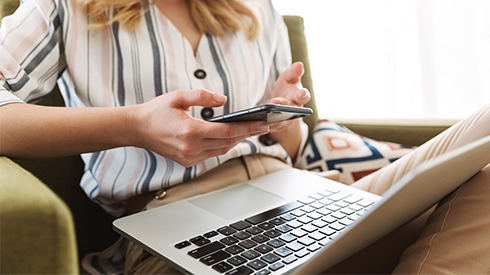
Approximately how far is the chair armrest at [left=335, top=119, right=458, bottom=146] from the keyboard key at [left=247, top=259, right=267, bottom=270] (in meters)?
0.73

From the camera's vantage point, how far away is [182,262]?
1.31 ft

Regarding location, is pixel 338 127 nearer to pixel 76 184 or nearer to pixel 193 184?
pixel 193 184

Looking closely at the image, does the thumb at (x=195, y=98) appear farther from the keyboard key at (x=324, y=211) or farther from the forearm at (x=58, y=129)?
the keyboard key at (x=324, y=211)

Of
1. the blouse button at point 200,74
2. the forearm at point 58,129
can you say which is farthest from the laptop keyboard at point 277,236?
the blouse button at point 200,74

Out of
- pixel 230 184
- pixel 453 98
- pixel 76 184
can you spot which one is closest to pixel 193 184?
pixel 230 184

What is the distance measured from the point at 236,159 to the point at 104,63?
1.06 feet

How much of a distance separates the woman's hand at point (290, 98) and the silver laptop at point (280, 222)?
0.16 metres

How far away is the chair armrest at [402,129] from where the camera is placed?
943mm

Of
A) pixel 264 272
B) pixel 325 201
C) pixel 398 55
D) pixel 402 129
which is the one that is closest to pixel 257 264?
pixel 264 272

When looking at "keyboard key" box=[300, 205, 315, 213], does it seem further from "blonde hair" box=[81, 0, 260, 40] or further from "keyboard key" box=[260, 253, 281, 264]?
"blonde hair" box=[81, 0, 260, 40]

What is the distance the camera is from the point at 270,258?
411 millimetres

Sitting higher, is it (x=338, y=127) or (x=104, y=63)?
(x=104, y=63)

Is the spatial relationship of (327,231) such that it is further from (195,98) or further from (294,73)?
(294,73)

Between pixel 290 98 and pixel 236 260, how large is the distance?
407 millimetres
